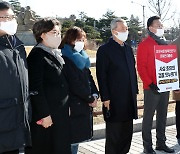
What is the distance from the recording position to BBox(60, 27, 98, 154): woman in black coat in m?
3.85

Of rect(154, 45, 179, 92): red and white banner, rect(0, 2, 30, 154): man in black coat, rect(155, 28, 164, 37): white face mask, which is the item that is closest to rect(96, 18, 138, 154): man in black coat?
rect(154, 45, 179, 92): red and white banner

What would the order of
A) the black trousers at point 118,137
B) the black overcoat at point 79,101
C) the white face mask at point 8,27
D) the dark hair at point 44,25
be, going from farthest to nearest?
the black trousers at point 118,137, the black overcoat at point 79,101, the dark hair at point 44,25, the white face mask at point 8,27

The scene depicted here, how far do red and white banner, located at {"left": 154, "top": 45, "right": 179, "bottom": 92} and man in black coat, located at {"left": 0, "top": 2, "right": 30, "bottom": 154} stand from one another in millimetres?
2443

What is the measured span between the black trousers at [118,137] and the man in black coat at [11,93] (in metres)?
1.68

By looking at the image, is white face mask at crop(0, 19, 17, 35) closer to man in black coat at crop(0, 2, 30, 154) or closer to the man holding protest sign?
man in black coat at crop(0, 2, 30, 154)

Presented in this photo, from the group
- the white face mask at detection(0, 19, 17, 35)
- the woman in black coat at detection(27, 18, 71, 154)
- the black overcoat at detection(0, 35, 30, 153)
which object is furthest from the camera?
the woman in black coat at detection(27, 18, 71, 154)

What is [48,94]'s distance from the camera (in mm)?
3479

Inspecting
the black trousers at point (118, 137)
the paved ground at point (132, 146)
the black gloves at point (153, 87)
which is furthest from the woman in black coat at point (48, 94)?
the paved ground at point (132, 146)

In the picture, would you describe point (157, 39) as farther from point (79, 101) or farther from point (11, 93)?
point (11, 93)

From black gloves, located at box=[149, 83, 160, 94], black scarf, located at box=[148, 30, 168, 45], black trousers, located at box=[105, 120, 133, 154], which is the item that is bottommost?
black trousers, located at box=[105, 120, 133, 154]

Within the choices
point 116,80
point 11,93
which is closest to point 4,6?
point 11,93

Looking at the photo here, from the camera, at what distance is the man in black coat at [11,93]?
293 centimetres

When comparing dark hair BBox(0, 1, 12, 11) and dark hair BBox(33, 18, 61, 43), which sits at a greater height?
dark hair BBox(0, 1, 12, 11)

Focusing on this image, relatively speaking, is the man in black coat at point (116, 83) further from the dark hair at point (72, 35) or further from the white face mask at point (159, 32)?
the white face mask at point (159, 32)
